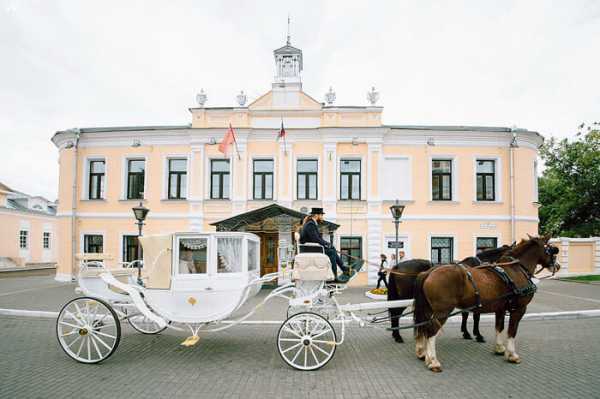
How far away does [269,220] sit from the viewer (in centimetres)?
1287

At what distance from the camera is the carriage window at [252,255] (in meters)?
5.66

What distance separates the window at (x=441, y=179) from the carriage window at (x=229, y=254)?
37.1 ft

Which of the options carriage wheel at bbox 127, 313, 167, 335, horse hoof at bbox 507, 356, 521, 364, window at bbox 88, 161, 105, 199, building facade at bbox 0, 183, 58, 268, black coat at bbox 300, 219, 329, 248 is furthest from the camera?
building facade at bbox 0, 183, 58, 268

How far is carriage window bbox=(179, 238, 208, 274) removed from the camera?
206 inches

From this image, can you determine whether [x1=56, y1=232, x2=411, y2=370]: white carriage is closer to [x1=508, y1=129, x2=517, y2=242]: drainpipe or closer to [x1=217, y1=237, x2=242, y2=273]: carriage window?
[x1=217, y1=237, x2=242, y2=273]: carriage window

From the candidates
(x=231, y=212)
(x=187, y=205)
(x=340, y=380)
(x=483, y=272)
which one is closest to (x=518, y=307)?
(x=483, y=272)

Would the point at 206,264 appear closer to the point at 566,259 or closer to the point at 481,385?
the point at 481,385

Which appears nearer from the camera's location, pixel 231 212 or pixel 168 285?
pixel 168 285

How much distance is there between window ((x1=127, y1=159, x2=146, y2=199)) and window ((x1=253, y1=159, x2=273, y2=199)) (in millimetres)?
4896

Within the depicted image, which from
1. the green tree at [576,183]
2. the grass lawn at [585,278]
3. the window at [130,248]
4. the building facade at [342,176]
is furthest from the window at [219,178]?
the green tree at [576,183]

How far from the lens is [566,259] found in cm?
1633

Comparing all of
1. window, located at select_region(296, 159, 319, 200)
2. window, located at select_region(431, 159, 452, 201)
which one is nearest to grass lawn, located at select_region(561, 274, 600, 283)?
window, located at select_region(431, 159, 452, 201)

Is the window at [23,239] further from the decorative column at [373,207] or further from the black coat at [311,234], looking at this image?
the black coat at [311,234]

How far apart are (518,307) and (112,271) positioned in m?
6.54
